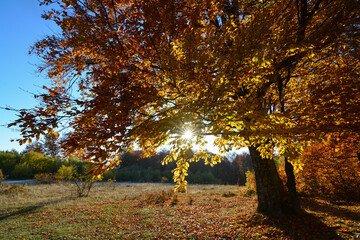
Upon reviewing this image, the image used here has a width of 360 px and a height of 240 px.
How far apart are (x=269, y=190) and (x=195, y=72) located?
20.0 ft

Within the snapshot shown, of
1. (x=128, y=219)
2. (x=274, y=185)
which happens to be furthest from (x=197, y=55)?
(x=128, y=219)

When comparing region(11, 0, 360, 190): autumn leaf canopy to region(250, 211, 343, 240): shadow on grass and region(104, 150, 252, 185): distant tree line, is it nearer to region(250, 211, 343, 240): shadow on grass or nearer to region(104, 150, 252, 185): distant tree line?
region(250, 211, 343, 240): shadow on grass

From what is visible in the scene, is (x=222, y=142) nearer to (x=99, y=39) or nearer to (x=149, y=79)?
(x=149, y=79)

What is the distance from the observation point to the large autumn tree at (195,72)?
3654mm

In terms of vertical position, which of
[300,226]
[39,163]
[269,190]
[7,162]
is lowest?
[300,226]

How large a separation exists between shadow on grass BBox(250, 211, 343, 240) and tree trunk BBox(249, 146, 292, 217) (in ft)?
1.15

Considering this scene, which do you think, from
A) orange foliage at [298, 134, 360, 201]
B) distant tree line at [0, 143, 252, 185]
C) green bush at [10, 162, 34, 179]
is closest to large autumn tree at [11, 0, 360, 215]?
orange foliage at [298, 134, 360, 201]

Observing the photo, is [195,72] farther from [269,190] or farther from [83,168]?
[83,168]

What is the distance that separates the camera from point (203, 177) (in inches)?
1407

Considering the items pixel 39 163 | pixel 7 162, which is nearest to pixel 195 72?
pixel 39 163

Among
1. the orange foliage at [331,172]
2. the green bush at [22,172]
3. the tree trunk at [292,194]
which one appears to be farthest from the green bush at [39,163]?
the orange foliage at [331,172]

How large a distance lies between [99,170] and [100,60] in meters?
4.46

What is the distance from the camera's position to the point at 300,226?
19.9ft

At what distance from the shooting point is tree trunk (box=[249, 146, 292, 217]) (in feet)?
23.0
